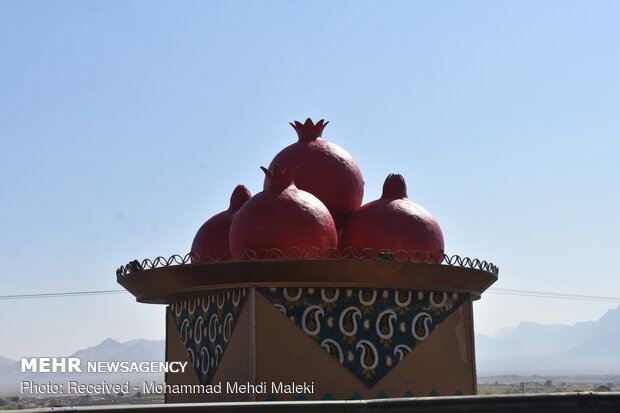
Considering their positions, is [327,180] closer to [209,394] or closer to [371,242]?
[371,242]

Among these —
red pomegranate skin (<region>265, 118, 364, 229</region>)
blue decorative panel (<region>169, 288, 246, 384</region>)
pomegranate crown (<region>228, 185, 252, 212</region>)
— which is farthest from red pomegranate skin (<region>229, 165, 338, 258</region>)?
pomegranate crown (<region>228, 185, 252, 212</region>)

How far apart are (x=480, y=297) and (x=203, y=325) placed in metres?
5.92

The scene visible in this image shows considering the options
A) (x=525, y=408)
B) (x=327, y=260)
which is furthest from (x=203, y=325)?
(x=525, y=408)

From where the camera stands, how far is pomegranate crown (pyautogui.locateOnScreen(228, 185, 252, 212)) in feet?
58.1

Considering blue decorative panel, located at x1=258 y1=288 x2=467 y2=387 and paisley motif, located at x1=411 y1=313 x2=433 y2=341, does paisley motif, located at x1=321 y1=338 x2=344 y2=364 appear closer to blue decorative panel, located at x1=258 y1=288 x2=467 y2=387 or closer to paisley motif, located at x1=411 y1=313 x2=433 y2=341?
blue decorative panel, located at x1=258 y1=288 x2=467 y2=387

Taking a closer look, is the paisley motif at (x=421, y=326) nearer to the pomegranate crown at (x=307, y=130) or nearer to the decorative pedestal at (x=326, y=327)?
the decorative pedestal at (x=326, y=327)

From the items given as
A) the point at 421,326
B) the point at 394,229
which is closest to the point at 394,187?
the point at 394,229

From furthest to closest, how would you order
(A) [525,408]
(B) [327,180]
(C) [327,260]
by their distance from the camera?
1. (B) [327,180]
2. (C) [327,260]
3. (A) [525,408]

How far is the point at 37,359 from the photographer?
14641 mm

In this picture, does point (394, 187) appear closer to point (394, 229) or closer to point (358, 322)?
point (394, 229)

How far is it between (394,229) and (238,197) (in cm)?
397

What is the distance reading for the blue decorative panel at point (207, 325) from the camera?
49.0ft

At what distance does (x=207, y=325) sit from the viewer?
52.2ft

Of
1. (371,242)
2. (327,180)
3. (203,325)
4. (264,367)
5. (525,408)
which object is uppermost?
(327,180)
